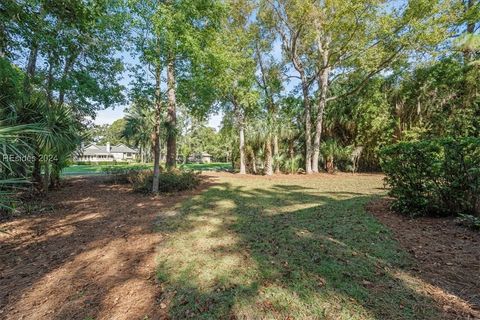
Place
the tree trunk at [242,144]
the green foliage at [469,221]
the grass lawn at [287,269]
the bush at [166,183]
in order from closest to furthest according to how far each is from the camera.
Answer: the grass lawn at [287,269], the green foliage at [469,221], the bush at [166,183], the tree trunk at [242,144]

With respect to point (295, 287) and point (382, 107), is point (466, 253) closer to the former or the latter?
point (295, 287)

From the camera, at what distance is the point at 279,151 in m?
14.9

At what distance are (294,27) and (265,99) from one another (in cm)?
444

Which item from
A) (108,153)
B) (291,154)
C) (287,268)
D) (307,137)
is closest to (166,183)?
(287,268)

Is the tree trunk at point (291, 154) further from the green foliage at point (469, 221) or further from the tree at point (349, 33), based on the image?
the green foliage at point (469, 221)

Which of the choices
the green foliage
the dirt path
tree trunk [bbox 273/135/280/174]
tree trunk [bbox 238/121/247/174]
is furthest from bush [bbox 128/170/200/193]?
the green foliage

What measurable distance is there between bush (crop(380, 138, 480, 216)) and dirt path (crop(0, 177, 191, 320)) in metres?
4.76

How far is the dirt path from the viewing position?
2415 mm

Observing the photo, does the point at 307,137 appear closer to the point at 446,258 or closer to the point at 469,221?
the point at 469,221

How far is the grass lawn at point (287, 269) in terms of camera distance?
7.30ft

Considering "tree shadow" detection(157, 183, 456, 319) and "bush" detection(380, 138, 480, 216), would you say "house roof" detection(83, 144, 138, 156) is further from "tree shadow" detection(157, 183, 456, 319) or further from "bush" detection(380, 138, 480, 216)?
"bush" detection(380, 138, 480, 216)

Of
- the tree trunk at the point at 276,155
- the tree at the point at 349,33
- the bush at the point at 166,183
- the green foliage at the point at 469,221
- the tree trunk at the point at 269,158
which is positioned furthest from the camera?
the tree trunk at the point at 276,155

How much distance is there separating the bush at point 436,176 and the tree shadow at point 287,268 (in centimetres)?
88

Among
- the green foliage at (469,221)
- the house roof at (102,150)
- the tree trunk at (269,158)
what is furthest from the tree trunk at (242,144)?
the house roof at (102,150)
